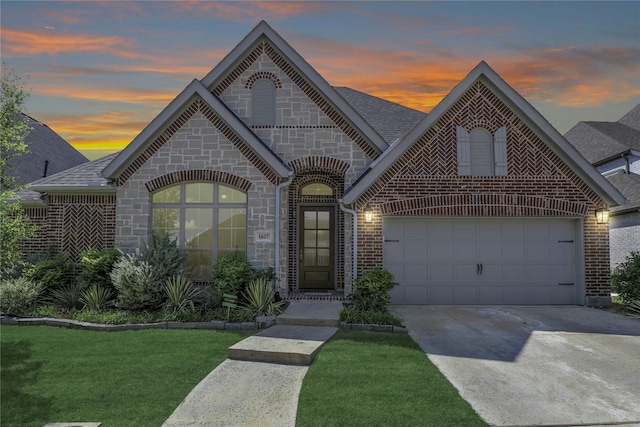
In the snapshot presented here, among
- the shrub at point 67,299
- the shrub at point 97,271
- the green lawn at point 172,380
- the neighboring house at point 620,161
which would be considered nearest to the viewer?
the green lawn at point 172,380

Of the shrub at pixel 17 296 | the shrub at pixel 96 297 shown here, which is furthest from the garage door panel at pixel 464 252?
the shrub at pixel 17 296

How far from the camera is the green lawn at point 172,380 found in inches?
175

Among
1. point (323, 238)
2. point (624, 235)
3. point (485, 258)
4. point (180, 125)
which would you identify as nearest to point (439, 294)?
point (485, 258)

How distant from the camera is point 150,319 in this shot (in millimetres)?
8828

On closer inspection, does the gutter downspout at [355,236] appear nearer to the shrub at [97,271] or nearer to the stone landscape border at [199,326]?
the stone landscape border at [199,326]

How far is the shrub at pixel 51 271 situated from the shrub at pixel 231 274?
447 centimetres

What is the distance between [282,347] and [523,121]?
9.04 m

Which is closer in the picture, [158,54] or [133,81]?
[158,54]

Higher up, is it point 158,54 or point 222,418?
point 158,54

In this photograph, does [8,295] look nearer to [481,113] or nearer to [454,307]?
[454,307]

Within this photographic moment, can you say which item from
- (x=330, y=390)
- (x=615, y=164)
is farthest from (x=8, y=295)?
(x=615, y=164)

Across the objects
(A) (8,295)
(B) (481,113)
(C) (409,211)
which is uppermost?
(B) (481,113)

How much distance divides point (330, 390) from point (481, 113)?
29.2 feet

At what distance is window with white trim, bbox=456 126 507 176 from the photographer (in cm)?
1091
